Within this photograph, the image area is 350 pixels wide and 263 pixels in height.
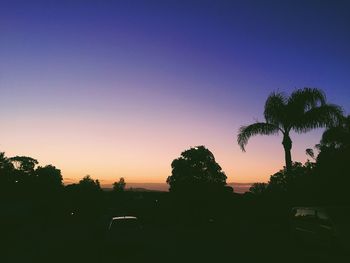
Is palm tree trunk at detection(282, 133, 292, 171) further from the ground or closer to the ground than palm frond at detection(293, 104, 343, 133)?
closer to the ground

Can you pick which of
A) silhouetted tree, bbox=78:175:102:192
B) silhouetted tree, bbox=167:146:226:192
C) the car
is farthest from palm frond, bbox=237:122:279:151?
silhouetted tree, bbox=167:146:226:192

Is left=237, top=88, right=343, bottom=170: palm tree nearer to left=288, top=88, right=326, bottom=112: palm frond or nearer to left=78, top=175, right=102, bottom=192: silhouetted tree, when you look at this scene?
left=288, top=88, right=326, bottom=112: palm frond

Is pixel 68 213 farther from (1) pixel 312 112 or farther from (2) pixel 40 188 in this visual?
(1) pixel 312 112

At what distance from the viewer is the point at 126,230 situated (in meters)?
15.8

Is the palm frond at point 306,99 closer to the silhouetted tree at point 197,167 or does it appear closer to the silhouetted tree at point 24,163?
the silhouetted tree at point 197,167

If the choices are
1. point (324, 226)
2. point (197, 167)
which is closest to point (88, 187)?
point (197, 167)

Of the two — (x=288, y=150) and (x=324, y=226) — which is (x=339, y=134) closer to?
(x=288, y=150)

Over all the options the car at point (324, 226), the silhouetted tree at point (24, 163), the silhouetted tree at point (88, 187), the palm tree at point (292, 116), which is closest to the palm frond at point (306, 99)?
the palm tree at point (292, 116)

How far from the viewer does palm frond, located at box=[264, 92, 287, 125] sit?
72.5ft

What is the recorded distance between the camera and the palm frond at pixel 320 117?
21.0 meters

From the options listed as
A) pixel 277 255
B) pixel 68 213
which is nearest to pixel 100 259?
pixel 277 255

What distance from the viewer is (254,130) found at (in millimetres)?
22547

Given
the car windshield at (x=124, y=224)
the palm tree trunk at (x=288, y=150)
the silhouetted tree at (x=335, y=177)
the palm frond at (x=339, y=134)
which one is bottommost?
the car windshield at (x=124, y=224)

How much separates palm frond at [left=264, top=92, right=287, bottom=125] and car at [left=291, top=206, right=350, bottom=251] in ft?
26.8
